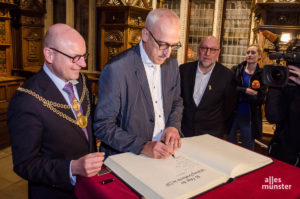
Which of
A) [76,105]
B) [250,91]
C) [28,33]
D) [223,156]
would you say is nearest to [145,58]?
[76,105]

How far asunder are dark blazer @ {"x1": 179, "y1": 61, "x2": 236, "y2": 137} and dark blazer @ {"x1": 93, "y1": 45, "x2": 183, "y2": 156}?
807 millimetres

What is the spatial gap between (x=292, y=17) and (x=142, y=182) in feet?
17.8

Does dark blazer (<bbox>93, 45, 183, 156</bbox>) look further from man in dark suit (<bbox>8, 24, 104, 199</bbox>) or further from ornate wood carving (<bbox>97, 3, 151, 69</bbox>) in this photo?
ornate wood carving (<bbox>97, 3, 151, 69</bbox>)

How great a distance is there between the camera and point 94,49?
7.37 metres

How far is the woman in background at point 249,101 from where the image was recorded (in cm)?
318

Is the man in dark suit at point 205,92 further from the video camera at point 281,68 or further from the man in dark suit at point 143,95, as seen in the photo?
the video camera at point 281,68

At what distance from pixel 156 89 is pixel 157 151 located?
0.55 m

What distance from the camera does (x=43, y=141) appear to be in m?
1.31

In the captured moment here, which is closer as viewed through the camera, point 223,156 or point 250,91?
point 223,156

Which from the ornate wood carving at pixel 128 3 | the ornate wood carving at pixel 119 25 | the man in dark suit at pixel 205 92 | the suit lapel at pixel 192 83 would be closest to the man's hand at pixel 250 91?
the man in dark suit at pixel 205 92

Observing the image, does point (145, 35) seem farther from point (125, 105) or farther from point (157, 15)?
point (125, 105)

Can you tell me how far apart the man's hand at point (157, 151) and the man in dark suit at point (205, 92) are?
4.18 feet

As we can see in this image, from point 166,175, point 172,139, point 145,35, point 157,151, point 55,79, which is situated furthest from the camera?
point 145,35

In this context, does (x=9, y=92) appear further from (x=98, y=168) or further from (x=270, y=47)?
(x=270, y=47)
